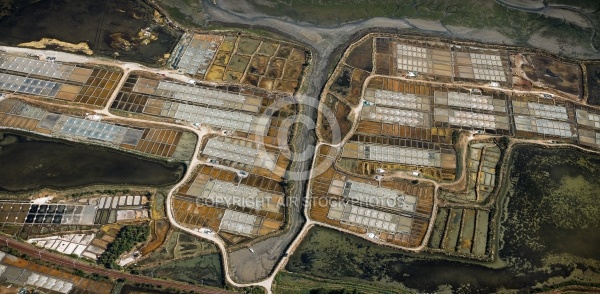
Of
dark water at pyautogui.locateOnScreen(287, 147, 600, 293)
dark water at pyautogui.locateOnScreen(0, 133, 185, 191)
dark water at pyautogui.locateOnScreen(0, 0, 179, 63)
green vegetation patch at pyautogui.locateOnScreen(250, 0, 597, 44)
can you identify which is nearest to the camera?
dark water at pyautogui.locateOnScreen(287, 147, 600, 293)

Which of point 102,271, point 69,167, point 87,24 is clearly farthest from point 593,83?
point 87,24

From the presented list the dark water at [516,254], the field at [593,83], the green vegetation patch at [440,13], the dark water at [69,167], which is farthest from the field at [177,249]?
the field at [593,83]

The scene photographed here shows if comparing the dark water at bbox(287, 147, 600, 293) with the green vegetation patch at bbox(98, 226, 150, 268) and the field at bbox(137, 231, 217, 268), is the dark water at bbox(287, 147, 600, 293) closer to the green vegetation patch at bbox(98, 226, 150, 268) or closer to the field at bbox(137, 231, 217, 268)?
the field at bbox(137, 231, 217, 268)

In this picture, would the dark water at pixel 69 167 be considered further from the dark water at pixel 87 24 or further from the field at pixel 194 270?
the dark water at pixel 87 24

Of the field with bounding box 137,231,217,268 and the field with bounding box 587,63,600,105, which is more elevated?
the field with bounding box 587,63,600,105

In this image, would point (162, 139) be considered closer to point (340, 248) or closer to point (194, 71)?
point (194, 71)

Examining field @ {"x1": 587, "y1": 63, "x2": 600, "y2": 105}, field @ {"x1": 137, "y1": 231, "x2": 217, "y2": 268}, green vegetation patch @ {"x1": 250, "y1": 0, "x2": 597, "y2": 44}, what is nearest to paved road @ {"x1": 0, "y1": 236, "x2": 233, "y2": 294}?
field @ {"x1": 137, "y1": 231, "x2": 217, "y2": 268}

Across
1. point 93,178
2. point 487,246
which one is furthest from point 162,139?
point 487,246
